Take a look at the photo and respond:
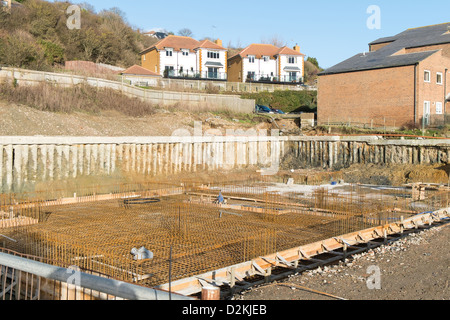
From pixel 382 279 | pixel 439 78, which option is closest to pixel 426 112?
pixel 439 78

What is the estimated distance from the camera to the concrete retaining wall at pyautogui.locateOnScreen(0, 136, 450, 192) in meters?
17.1

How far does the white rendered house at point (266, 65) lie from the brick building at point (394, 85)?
1587cm

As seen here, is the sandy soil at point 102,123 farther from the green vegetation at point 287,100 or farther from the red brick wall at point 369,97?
the green vegetation at point 287,100

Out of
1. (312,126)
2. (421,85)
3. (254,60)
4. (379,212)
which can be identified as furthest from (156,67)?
(379,212)

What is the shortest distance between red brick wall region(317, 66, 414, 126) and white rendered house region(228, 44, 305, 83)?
16.7 m

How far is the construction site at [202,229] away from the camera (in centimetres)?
820

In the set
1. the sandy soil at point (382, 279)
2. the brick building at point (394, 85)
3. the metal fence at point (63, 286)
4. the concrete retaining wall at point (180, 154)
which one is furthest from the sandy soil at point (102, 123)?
the sandy soil at point (382, 279)

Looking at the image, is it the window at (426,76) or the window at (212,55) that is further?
the window at (212,55)

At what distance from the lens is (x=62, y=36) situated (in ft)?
151

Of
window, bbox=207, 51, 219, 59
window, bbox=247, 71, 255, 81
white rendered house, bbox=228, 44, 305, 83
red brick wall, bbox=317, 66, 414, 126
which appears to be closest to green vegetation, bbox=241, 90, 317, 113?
red brick wall, bbox=317, 66, 414, 126

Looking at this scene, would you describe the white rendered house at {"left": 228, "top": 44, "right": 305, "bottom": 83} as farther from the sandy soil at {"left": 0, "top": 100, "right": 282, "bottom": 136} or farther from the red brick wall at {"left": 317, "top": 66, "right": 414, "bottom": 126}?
the sandy soil at {"left": 0, "top": 100, "right": 282, "bottom": 136}

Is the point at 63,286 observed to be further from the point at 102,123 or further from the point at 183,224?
the point at 102,123
